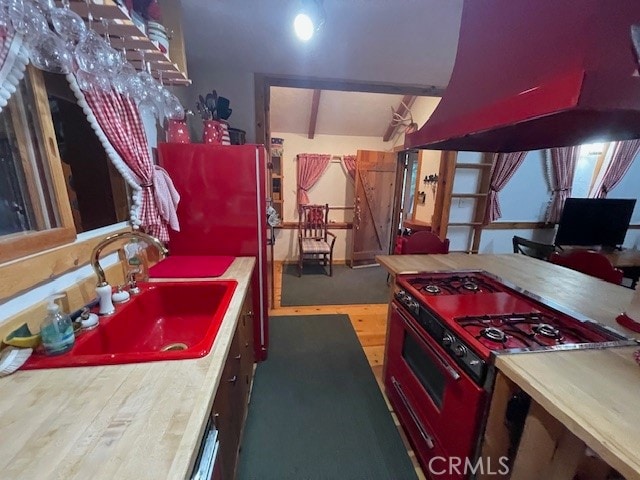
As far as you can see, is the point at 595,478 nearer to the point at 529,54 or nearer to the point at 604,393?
the point at 604,393

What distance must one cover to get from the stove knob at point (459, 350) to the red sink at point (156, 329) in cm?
86

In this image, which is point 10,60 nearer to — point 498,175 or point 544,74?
point 544,74

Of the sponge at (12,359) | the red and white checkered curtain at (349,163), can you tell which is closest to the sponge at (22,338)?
the sponge at (12,359)

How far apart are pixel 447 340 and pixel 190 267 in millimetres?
1329

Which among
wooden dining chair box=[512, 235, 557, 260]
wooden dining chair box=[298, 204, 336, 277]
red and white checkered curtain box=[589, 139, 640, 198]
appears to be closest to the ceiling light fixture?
wooden dining chair box=[512, 235, 557, 260]

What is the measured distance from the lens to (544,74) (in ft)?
2.28

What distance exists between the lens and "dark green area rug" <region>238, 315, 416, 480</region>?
129 centimetres

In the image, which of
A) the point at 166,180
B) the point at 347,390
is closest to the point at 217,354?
the point at 166,180

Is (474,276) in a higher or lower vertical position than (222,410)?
higher

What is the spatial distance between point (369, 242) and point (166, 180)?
11.4 feet

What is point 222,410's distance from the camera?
0.87 m

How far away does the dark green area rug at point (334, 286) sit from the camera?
3166 mm

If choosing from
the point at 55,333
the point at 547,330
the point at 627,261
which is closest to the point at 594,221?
the point at 627,261

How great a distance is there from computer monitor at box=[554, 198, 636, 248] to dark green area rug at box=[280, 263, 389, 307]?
2.04 m
